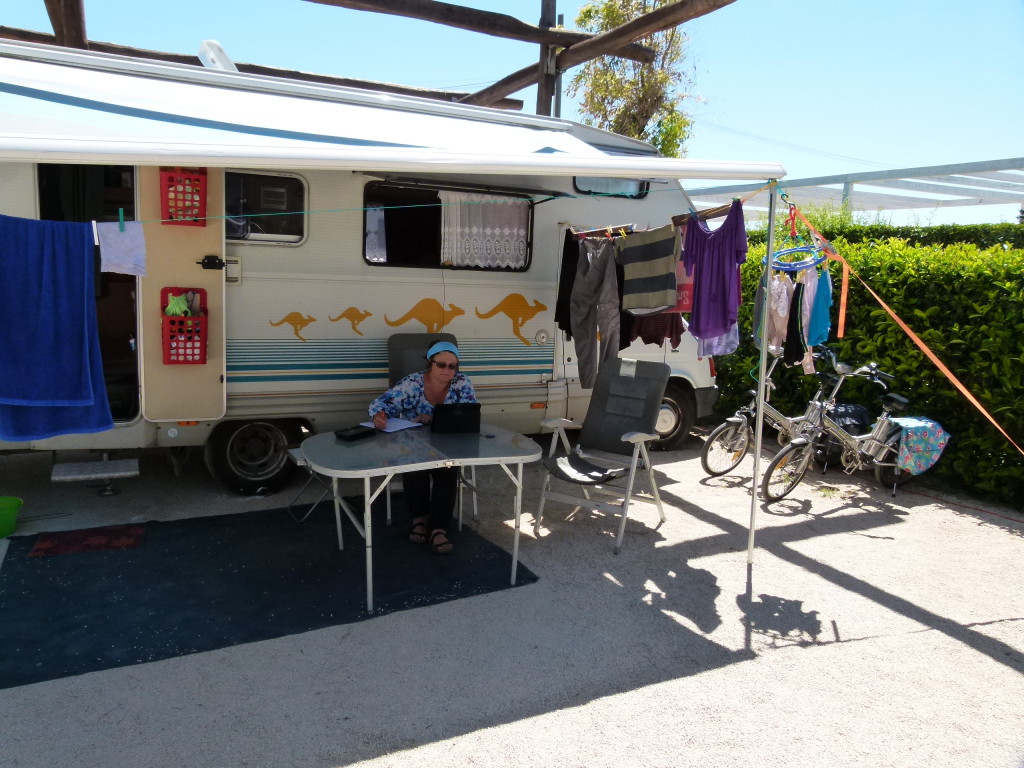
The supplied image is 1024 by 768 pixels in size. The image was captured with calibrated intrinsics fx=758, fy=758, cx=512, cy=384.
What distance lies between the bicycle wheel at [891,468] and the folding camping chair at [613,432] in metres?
1.98

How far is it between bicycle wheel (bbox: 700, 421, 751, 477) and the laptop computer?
254 centimetres

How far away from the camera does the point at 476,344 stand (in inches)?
226

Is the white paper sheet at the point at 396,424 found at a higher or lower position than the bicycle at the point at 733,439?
higher

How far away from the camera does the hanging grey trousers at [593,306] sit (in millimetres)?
5500

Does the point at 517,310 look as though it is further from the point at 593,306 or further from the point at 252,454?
the point at 252,454

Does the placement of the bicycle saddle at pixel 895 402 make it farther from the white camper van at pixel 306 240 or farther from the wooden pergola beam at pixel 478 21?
the wooden pergola beam at pixel 478 21

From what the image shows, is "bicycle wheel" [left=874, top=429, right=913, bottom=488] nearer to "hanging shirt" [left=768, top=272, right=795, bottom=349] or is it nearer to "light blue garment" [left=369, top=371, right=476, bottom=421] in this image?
"hanging shirt" [left=768, top=272, right=795, bottom=349]

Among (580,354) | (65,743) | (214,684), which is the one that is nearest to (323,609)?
(214,684)

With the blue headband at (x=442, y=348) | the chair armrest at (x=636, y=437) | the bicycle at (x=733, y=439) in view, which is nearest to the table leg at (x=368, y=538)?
the blue headband at (x=442, y=348)

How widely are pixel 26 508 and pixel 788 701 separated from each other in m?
4.66

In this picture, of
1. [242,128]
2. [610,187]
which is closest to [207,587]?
[242,128]

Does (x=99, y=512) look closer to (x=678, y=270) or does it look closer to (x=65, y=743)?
(x=65, y=743)

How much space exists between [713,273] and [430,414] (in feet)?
6.52

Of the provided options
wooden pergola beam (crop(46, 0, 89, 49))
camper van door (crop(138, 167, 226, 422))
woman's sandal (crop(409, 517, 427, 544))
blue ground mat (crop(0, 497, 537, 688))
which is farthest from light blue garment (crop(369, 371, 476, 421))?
wooden pergola beam (crop(46, 0, 89, 49))
